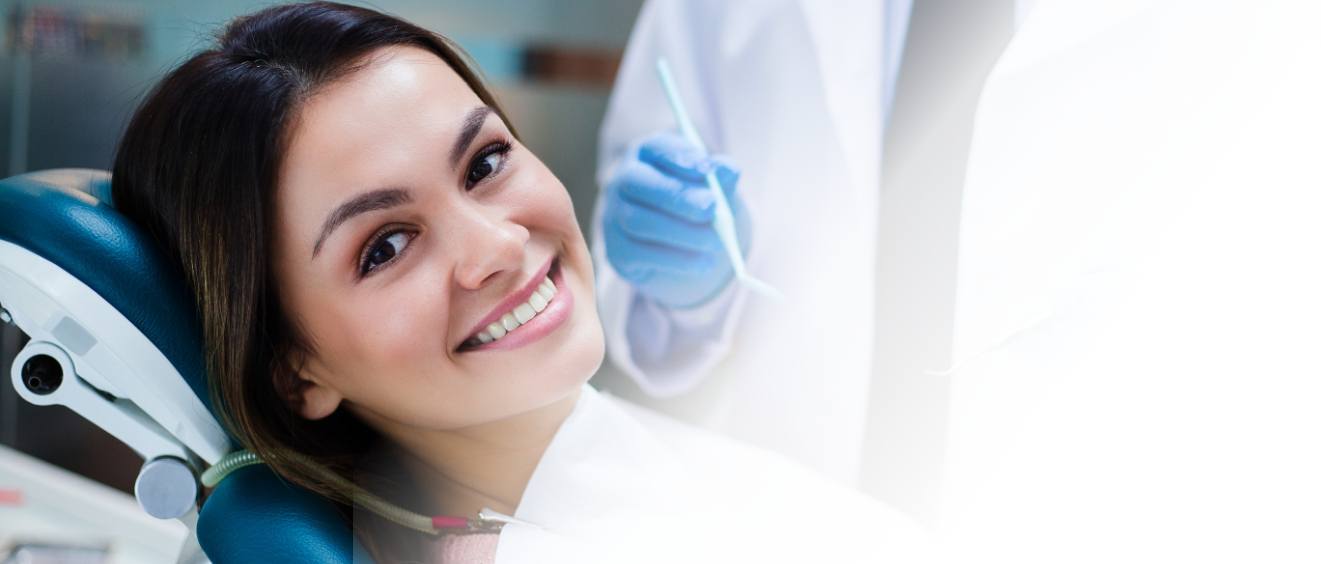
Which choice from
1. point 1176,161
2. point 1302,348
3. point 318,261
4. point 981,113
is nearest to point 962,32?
point 981,113

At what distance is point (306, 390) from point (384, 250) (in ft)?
0.59

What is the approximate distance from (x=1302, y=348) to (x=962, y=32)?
540 mm

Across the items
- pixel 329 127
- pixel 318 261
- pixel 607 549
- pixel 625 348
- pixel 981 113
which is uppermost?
pixel 981 113

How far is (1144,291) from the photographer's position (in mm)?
839

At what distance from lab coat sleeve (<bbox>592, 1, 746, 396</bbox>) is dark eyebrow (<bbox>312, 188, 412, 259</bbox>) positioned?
634 millimetres

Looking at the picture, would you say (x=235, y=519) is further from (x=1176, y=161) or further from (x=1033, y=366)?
(x=1176, y=161)

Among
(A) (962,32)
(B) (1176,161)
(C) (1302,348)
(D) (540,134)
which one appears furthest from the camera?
(D) (540,134)

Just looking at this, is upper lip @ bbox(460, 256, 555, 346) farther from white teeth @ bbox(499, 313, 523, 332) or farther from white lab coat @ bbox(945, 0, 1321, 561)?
white lab coat @ bbox(945, 0, 1321, 561)

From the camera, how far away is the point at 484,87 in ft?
3.31

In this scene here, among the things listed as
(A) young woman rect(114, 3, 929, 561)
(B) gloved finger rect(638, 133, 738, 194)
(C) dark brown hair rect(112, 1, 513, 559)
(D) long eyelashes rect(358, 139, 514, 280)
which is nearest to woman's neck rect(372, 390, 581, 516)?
(A) young woman rect(114, 3, 929, 561)

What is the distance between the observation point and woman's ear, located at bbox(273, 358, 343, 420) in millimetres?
899

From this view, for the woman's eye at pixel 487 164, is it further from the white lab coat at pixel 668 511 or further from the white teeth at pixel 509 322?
the white lab coat at pixel 668 511

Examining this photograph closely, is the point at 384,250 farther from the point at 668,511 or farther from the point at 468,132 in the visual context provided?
the point at 668,511

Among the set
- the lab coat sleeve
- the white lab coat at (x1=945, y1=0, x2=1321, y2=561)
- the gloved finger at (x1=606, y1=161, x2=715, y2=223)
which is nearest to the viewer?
the white lab coat at (x1=945, y1=0, x2=1321, y2=561)
